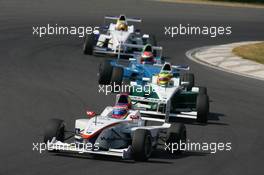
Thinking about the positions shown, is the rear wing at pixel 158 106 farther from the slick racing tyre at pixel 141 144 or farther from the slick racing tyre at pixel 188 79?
the slick racing tyre at pixel 141 144

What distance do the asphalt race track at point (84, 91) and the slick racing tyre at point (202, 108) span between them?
21 centimetres

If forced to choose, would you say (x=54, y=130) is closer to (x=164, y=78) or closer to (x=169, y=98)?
(x=169, y=98)

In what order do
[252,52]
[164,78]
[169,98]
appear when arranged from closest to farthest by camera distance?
[169,98] < [164,78] < [252,52]

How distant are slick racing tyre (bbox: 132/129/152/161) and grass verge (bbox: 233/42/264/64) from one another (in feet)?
50.3

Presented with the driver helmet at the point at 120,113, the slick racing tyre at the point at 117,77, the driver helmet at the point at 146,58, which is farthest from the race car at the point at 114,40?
the driver helmet at the point at 120,113

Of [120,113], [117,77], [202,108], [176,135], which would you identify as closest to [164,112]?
[202,108]

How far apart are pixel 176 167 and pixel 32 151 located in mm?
2789

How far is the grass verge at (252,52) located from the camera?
3234cm

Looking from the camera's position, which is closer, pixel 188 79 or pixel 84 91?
pixel 188 79

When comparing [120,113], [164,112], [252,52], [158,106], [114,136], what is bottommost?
[252,52]

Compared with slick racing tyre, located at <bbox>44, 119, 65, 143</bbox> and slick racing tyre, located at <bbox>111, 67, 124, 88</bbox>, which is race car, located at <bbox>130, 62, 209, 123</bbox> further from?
slick racing tyre, located at <bbox>44, 119, 65, 143</bbox>

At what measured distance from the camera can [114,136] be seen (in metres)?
17.4

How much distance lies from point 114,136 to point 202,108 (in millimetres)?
3989
